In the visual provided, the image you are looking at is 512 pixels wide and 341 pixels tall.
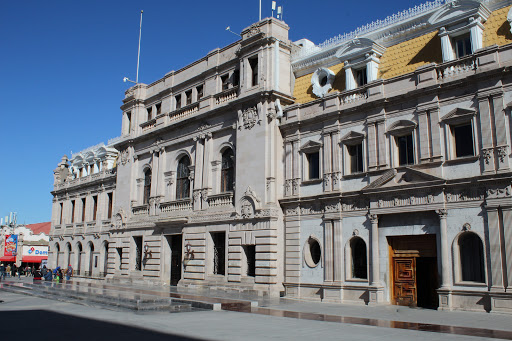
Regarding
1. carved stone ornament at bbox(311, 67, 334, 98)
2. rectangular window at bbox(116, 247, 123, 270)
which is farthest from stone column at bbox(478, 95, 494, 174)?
rectangular window at bbox(116, 247, 123, 270)

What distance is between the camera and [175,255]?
36.4 meters

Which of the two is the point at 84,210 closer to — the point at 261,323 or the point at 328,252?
the point at 328,252

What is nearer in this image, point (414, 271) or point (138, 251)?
point (414, 271)

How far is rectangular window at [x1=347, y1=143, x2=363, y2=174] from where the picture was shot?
25.8m

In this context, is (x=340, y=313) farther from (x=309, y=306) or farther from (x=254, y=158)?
(x=254, y=158)

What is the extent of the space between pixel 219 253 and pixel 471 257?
16421 mm

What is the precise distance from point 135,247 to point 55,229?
71.3 ft

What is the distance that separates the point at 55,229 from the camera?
185 feet

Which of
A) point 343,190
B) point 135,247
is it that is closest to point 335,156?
point 343,190

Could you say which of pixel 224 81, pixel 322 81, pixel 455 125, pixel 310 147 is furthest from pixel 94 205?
pixel 455 125

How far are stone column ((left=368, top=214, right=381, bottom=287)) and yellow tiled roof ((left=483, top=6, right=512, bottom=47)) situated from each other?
991cm

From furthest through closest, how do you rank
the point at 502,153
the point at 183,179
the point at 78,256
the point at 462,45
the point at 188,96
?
the point at 78,256 < the point at 188,96 < the point at 183,179 < the point at 462,45 < the point at 502,153

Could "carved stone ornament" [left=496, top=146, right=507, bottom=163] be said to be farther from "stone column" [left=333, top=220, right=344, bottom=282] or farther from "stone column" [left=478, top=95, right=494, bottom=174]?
"stone column" [left=333, top=220, right=344, bottom=282]

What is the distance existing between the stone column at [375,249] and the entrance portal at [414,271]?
74 centimetres
